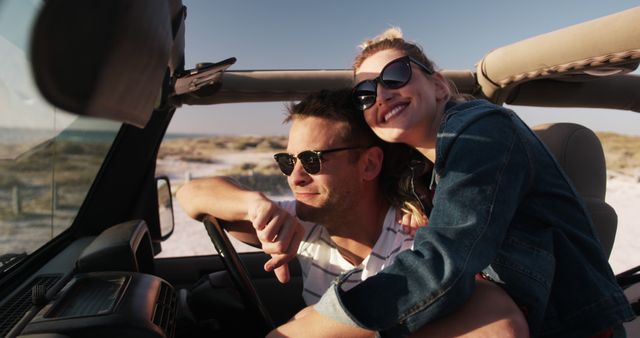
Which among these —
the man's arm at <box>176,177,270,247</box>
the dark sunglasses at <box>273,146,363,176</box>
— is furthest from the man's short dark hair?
the man's arm at <box>176,177,270,247</box>

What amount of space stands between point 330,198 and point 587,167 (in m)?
1.09

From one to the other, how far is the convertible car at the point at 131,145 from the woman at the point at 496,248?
1.71ft

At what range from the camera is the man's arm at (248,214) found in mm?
1703

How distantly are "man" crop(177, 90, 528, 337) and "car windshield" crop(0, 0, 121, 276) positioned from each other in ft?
1.97

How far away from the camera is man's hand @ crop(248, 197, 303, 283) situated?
5.56 ft

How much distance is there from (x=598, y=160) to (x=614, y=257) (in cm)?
192

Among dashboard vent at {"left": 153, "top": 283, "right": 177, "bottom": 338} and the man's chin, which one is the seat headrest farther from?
dashboard vent at {"left": 153, "top": 283, "right": 177, "bottom": 338}

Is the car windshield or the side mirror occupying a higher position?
the car windshield

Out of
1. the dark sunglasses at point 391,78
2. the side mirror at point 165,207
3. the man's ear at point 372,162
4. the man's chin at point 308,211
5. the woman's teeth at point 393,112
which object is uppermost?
the dark sunglasses at point 391,78

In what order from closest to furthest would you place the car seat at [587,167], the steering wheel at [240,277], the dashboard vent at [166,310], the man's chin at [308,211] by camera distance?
1. the dashboard vent at [166,310]
2. the steering wheel at [240,277]
3. the car seat at [587,167]
4. the man's chin at [308,211]

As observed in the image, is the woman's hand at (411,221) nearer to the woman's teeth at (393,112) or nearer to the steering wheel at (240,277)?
the woman's teeth at (393,112)

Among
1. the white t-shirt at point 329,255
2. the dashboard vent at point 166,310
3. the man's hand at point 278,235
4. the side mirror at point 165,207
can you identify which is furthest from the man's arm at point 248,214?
the side mirror at point 165,207

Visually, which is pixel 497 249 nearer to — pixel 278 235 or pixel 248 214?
pixel 278 235

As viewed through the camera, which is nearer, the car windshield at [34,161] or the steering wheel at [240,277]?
the car windshield at [34,161]
